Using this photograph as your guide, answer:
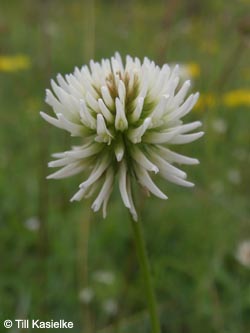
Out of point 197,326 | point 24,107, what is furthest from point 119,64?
point 24,107

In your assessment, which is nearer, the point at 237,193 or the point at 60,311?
the point at 60,311

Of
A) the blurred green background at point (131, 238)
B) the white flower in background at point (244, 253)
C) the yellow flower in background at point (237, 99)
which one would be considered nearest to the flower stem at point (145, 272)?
the blurred green background at point (131, 238)

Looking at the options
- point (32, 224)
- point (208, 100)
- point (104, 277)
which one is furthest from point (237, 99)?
point (104, 277)

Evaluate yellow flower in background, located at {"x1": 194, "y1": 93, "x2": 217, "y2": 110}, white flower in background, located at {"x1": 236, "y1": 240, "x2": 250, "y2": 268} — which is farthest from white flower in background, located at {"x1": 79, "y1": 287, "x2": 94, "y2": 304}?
yellow flower in background, located at {"x1": 194, "y1": 93, "x2": 217, "y2": 110}

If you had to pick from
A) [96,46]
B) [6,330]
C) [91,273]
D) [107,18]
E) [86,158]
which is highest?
[107,18]

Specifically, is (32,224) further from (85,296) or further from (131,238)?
(85,296)

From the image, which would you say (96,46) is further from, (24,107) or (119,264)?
(119,264)

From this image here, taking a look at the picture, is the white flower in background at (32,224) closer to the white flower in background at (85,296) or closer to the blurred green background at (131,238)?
the blurred green background at (131,238)

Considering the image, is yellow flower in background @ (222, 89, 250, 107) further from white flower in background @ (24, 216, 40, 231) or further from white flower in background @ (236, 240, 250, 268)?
→ white flower in background @ (24, 216, 40, 231)
